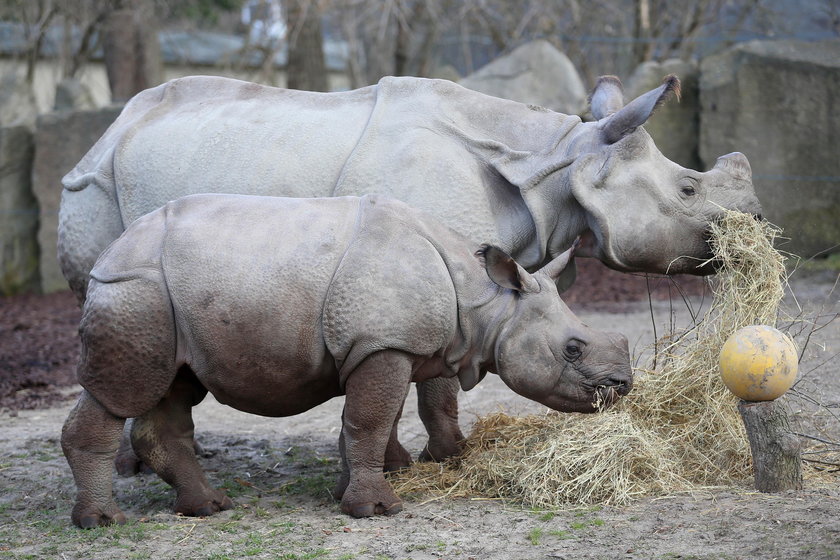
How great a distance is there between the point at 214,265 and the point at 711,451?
2.49 meters

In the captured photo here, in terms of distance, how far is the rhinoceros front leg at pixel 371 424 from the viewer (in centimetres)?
474

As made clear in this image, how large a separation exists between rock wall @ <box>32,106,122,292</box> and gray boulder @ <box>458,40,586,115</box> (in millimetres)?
4491

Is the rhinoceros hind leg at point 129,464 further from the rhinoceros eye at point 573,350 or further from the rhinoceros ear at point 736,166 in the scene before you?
the rhinoceros ear at point 736,166

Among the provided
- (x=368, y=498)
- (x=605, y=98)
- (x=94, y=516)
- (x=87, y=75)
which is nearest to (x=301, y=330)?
(x=368, y=498)

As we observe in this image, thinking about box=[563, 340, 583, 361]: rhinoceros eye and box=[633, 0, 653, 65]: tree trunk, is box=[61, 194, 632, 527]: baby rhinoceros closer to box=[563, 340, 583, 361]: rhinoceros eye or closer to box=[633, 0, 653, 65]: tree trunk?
box=[563, 340, 583, 361]: rhinoceros eye

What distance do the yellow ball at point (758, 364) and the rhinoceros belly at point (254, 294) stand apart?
1.71m

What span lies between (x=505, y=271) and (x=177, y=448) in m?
1.69

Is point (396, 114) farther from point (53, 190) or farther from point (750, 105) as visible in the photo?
point (53, 190)

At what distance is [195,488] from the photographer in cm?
503

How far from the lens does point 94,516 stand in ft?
15.6

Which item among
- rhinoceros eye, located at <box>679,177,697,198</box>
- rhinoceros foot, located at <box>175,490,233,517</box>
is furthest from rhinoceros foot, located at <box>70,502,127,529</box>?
rhinoceros eye, located at <box>679,177,697,198</box>

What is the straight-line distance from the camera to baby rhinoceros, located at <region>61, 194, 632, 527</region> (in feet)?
15.4

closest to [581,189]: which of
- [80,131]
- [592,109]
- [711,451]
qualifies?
[592,109]

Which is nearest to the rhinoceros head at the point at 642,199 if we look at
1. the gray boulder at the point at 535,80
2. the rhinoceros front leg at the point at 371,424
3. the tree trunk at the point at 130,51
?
the rhinoceros front leg at the point at 371,424
